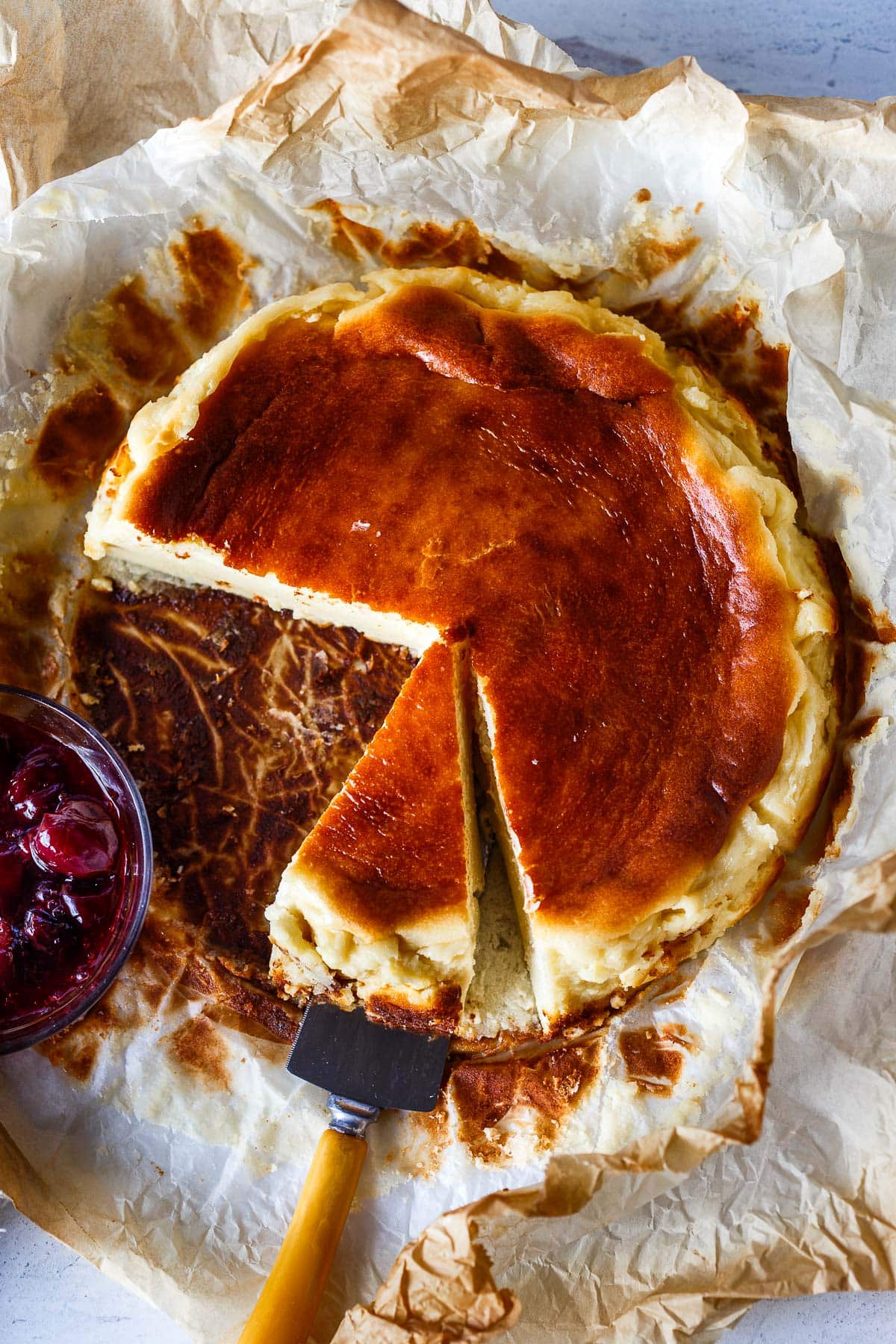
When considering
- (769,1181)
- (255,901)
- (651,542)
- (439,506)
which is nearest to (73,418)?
(439,506)

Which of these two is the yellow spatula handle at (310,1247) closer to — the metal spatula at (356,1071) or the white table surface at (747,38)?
the metal spatula at (356,1071)

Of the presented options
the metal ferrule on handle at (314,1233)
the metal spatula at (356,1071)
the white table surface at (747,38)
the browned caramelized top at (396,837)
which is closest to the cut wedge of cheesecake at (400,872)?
the browned caramelized top at (396,837)

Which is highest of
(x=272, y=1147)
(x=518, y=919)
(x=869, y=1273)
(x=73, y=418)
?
(x=73, y=418)

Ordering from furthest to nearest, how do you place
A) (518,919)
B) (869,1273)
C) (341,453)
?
1. (518,919)
2. (341,453)
3. (869,1273)

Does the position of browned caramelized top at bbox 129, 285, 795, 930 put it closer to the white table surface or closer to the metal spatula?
the metal spatula

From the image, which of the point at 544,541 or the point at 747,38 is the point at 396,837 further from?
the point at 747,38

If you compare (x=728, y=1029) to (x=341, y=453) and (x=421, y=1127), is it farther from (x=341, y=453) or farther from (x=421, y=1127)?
(x=341, y=453)
